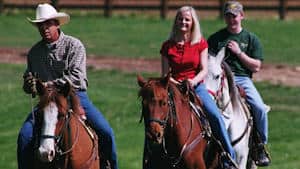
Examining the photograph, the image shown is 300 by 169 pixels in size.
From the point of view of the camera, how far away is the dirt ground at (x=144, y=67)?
29.1 m

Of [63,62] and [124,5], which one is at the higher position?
[63,62]

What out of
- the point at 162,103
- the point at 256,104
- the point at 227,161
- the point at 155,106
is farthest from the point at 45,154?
Result: the point at 256,104

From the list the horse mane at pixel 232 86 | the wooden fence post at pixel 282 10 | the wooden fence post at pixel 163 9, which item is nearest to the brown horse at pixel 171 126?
the horse mane at pixel 232 86

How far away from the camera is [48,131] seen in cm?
1030

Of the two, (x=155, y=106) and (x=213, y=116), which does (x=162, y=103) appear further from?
(x=213, y=116)

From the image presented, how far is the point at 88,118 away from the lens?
11.6 metres

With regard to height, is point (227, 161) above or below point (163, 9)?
above

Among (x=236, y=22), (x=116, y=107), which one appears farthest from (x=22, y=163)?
(x=116, y=107)

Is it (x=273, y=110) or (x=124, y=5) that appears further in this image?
(x=124, y=5)

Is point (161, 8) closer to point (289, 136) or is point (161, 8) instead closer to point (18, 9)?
point (18, 9)

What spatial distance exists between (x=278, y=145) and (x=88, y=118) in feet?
25.8

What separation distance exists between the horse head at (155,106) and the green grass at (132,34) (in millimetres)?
21771

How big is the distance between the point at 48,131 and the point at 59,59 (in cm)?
111

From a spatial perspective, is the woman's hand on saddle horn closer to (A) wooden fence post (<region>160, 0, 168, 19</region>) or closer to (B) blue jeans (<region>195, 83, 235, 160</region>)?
(B) blue jeans (<region>195, 83, 235, 160</region>)
